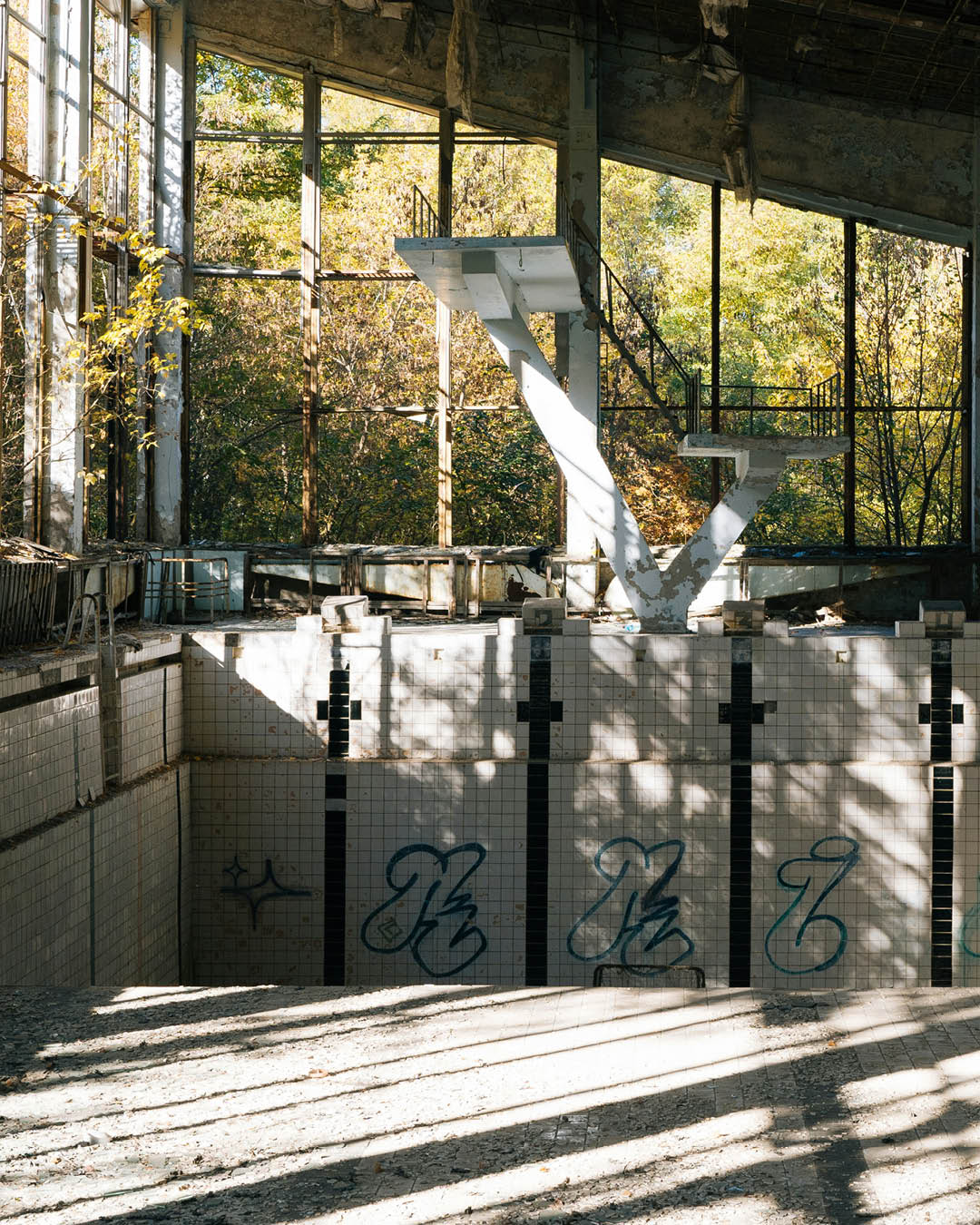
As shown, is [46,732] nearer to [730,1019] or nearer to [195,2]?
[730,1019]

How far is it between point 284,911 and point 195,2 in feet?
34.5

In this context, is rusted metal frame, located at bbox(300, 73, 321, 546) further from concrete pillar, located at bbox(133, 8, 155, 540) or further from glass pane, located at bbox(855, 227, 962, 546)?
glass pane, located at bbox(855, 227, 962, 546)

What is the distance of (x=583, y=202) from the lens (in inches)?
592

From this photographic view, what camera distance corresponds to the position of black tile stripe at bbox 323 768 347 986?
10461 mm

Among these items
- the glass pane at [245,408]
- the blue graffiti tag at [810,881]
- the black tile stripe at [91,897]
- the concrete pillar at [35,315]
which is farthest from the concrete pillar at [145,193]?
the blue graffiti tag at [810,881]

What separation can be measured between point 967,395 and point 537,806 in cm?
812

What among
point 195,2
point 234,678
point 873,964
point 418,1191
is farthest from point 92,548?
point 418,1191

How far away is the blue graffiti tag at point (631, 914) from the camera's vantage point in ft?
34.2

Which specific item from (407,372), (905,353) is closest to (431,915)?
(407,372)

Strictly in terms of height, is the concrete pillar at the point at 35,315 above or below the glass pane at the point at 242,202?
below

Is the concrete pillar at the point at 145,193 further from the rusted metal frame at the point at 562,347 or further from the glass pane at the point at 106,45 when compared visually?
the rusted metal frame at the point at 562,347

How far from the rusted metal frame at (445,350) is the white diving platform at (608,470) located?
8.67 ft

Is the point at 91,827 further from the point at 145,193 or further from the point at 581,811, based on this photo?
the point at 145,193

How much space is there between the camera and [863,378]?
19.3 m
